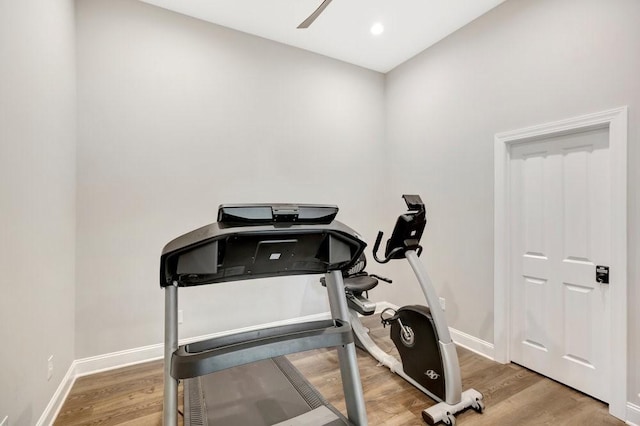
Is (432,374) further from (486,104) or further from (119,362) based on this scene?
(119,362)

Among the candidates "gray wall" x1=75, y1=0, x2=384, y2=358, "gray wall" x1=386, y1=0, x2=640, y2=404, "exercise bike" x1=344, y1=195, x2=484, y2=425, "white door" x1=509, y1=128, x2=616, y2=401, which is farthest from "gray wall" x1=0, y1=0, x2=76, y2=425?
"white door" x1=509, y1=128, x2=616, y2=401

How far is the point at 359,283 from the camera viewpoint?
2910 millimetres

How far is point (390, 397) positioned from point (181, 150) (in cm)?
278

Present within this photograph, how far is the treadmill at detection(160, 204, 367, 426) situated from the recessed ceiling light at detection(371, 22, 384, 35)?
101 inches

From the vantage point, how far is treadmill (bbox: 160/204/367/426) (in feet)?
3.71

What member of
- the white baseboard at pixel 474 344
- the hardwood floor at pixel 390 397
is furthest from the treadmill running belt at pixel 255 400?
the white baseboard at pixel 474 344

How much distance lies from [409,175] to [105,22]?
3376mm

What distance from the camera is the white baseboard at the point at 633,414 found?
6.27 ft

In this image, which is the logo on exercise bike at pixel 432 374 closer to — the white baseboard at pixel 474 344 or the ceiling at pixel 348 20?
the white baseboard at pixel 474 344

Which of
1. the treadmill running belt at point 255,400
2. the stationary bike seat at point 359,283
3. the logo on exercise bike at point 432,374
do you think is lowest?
the treadmill running belt at point 255,400

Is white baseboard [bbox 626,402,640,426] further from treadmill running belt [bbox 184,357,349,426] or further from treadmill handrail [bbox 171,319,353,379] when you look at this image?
treadmill handrail [bbox 171,319,353,379]

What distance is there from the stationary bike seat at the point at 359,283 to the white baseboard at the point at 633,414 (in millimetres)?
1865

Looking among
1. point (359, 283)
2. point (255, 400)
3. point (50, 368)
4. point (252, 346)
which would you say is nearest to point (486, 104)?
point (359, 283)

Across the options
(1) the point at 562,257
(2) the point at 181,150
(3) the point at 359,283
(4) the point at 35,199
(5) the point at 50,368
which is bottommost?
(5) the point at 50,368
